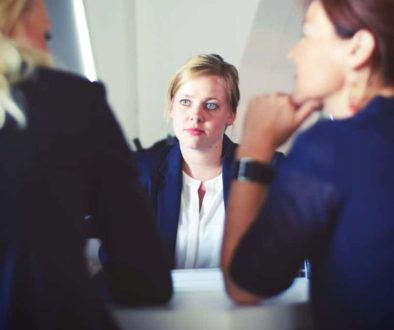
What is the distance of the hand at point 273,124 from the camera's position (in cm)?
54

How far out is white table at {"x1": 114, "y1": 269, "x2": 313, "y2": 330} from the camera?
0.52 metres

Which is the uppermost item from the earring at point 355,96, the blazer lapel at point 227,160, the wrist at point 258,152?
the earring at point 355,96

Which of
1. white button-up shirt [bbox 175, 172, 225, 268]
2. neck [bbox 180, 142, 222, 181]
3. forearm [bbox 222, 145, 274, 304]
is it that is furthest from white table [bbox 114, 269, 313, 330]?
neck [bbox 180, 142, 222, 181]

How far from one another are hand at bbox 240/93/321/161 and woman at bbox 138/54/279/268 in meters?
0.16

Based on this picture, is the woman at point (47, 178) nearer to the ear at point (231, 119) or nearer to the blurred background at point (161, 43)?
the blurred background at point (161, 43)

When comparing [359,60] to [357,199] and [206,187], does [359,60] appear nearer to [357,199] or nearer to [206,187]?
[357,199]

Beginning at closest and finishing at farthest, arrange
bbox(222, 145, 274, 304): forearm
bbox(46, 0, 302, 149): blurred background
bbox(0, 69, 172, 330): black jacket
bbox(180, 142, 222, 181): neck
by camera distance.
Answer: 1. bbox(0, 69, 172, 330): black jacket
2. bbox(222, 145, 274, 304): forearm
3. bbox(46, 0, 302, 149): blurred background
4. bbox(180, 142, 222, 181): neck

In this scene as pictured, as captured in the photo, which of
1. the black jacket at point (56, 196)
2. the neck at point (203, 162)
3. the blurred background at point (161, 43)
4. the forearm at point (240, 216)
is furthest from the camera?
the neck at point (203, 162)

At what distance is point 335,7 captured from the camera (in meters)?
0.49

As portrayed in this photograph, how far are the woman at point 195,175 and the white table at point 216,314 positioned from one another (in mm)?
144

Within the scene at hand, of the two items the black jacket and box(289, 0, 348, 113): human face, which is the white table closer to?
the black jacket

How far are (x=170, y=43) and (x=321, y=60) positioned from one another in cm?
35

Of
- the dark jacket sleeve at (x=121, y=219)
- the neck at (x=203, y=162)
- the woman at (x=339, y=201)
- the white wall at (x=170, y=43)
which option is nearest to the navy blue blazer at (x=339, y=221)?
the woman at (x=339, y=201)

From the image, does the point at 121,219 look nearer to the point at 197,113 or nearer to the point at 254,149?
the point at 254,149
